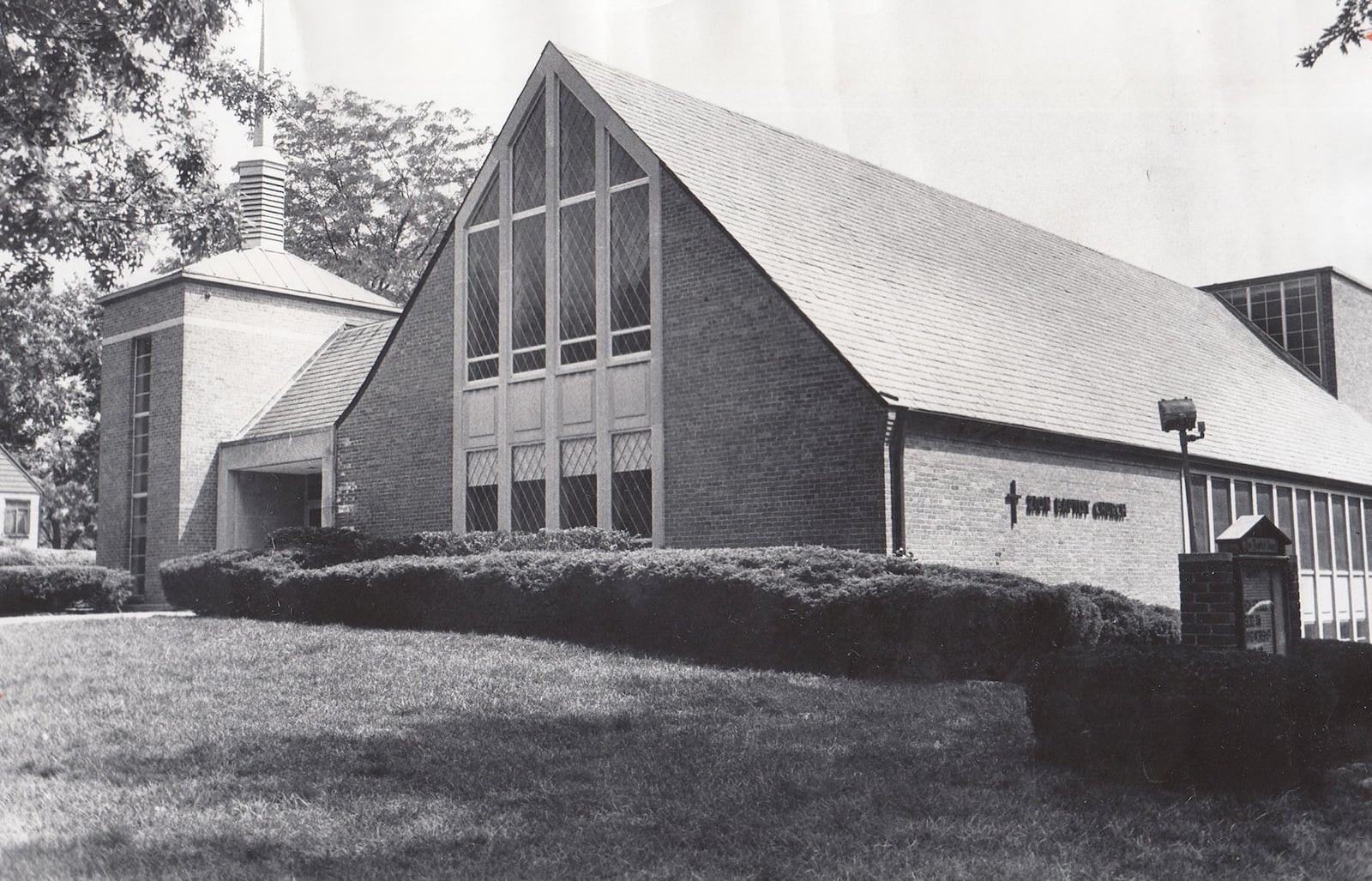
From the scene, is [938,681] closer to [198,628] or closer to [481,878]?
[481,878]

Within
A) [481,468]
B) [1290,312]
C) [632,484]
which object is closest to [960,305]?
[632,484]

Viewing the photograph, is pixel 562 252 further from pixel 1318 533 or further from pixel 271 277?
pixel 1318 533

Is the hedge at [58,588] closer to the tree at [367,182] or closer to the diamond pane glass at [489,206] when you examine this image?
the diamond pane glass at [489,206]

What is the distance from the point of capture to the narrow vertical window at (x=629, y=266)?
A: 761 inches

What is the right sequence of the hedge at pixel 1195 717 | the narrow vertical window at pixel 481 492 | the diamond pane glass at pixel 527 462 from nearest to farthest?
the hedge at pixel 1195 717
the diamond pane glass at pixel 527 462
the narrow vertical window at pixel 481 492

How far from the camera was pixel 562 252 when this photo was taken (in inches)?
816

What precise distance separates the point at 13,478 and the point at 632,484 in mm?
40997

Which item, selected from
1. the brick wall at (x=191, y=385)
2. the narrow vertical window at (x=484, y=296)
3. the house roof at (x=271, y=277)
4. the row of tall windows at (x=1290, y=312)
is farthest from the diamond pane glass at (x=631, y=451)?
the row of tall windows at (x=1290, y=312)

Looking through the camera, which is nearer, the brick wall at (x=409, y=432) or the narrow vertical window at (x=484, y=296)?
the narrow vertical window at (x=484, y=296)

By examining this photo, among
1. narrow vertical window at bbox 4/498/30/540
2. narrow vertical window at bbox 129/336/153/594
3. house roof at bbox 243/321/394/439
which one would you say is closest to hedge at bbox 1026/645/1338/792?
house roof at bbox 243/321/394/439

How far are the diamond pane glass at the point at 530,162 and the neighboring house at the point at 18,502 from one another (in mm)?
37178

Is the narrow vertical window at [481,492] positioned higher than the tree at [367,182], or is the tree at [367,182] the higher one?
the tree at [367,182]

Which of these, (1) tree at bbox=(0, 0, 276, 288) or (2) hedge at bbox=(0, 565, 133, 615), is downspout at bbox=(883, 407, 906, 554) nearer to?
(1) tree at bbox=(0, 0, 276, 288)

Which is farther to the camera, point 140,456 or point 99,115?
point 140,456
